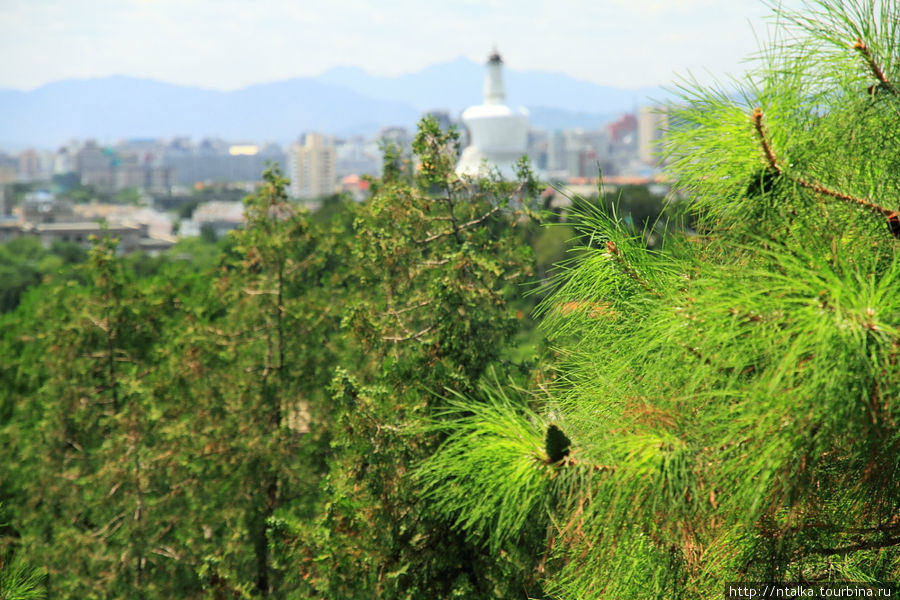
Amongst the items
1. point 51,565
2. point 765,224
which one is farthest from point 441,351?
point 51,565

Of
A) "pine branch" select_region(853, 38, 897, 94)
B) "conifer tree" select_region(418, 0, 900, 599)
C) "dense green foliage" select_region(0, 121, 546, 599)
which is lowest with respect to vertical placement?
"dense green foliage" select_region(0, 121, 546, 599)

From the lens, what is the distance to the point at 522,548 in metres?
5.71

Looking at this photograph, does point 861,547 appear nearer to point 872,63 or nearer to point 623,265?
point 623,265

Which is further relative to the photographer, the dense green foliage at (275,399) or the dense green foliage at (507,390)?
the dense green foliage at (275,399)

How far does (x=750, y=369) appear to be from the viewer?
2.78 meters

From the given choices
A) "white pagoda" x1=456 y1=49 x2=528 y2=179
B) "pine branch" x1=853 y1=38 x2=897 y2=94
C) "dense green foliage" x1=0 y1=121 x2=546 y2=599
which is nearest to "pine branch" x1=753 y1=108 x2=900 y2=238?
"pine branch" x1=853 y1=38 x2=897 y2=94

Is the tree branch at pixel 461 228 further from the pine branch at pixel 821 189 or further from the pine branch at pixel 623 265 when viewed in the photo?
the pine branch at pixel 821 189

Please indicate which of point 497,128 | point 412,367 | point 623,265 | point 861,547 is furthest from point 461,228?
point 497,128

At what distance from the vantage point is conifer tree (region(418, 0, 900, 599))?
8.09 feet

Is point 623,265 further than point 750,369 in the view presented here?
Yes

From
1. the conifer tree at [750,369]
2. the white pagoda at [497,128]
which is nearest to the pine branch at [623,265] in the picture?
the conifer tree at [750,369]

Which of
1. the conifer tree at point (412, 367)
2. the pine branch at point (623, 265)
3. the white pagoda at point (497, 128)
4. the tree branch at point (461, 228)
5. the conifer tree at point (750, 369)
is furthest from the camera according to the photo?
the white pagoda at point (497, 128)

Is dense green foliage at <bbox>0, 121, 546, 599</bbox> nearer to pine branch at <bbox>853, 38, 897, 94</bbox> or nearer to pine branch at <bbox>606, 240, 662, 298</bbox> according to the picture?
pine branch at <bbox>606, 240, 662, 298</bbox>

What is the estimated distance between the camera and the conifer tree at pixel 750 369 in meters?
2.46
